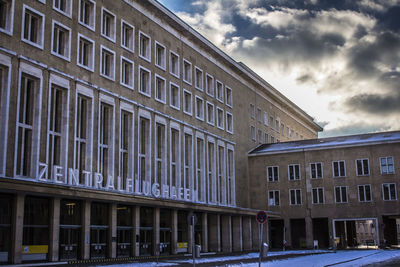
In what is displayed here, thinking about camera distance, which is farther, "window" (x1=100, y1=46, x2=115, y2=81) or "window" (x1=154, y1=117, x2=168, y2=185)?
"window" (x1=154, y1=117, x2=168, y2=185)

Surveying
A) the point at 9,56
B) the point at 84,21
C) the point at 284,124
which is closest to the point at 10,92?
the point at 9,56

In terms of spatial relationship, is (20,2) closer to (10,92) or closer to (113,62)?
(10,92)

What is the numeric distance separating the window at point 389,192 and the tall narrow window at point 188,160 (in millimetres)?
24832

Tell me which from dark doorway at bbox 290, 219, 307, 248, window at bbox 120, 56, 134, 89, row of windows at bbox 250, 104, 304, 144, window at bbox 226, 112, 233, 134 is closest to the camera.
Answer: window at bbox 120, 56, 134, 89

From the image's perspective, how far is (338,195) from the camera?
63.6m

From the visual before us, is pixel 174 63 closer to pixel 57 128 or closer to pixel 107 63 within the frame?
pixel 107 63

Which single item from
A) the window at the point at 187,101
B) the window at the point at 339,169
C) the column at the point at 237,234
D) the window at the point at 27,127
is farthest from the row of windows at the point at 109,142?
the window at the point at 339,169

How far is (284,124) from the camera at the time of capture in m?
89.6

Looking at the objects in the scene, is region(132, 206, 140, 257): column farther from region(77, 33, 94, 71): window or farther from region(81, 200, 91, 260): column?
region(77, 33, 94, 71): window

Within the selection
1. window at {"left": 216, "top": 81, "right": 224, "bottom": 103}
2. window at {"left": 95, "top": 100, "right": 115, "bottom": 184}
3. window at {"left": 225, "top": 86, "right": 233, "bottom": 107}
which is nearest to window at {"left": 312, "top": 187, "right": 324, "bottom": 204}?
window at {"left": 225, "top": 86, "right": 233, "bottom": 107}

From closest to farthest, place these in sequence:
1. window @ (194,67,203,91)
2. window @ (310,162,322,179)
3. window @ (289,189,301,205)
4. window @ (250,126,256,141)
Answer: window @ (194,67,203,91)
window @ (310,162,322,179)
window @ (289,189,301,205)
window @ (250,126,256,141)

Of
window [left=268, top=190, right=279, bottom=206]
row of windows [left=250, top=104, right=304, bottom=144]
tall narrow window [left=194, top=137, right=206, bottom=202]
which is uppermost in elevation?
row of windows [left=250, top=104, right=304, bottom=144]

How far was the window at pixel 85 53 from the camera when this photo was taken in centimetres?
3997

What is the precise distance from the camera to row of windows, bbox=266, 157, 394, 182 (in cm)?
6131
